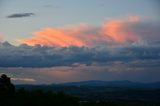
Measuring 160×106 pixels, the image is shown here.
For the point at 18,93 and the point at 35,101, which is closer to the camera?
the point at 35,101

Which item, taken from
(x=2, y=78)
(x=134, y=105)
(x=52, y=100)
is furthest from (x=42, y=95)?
(x=134, y=105)

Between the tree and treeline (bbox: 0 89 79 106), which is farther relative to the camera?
the tree

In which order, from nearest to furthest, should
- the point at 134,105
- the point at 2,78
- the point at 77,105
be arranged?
1. the point at 77,105
2. the point at 2,78
3. the point at 134,105

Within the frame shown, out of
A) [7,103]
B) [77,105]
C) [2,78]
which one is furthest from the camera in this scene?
[2,78]

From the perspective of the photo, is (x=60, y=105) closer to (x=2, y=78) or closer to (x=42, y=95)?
(x=42, y=95)

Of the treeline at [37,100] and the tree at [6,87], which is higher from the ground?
the tree at [6,87]

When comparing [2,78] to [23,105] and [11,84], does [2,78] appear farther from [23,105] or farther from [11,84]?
[23,105]

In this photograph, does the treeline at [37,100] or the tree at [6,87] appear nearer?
the treeline at [37,100]

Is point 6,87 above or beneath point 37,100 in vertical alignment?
above

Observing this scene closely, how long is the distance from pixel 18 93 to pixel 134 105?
68854 millimetres

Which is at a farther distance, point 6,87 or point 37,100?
point 6,87

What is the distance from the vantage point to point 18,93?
247ft

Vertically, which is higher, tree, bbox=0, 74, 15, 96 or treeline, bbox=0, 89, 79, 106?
tree, bbox=0, 74, 15, 96

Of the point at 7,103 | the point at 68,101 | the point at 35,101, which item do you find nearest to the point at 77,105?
the point at 68,101
